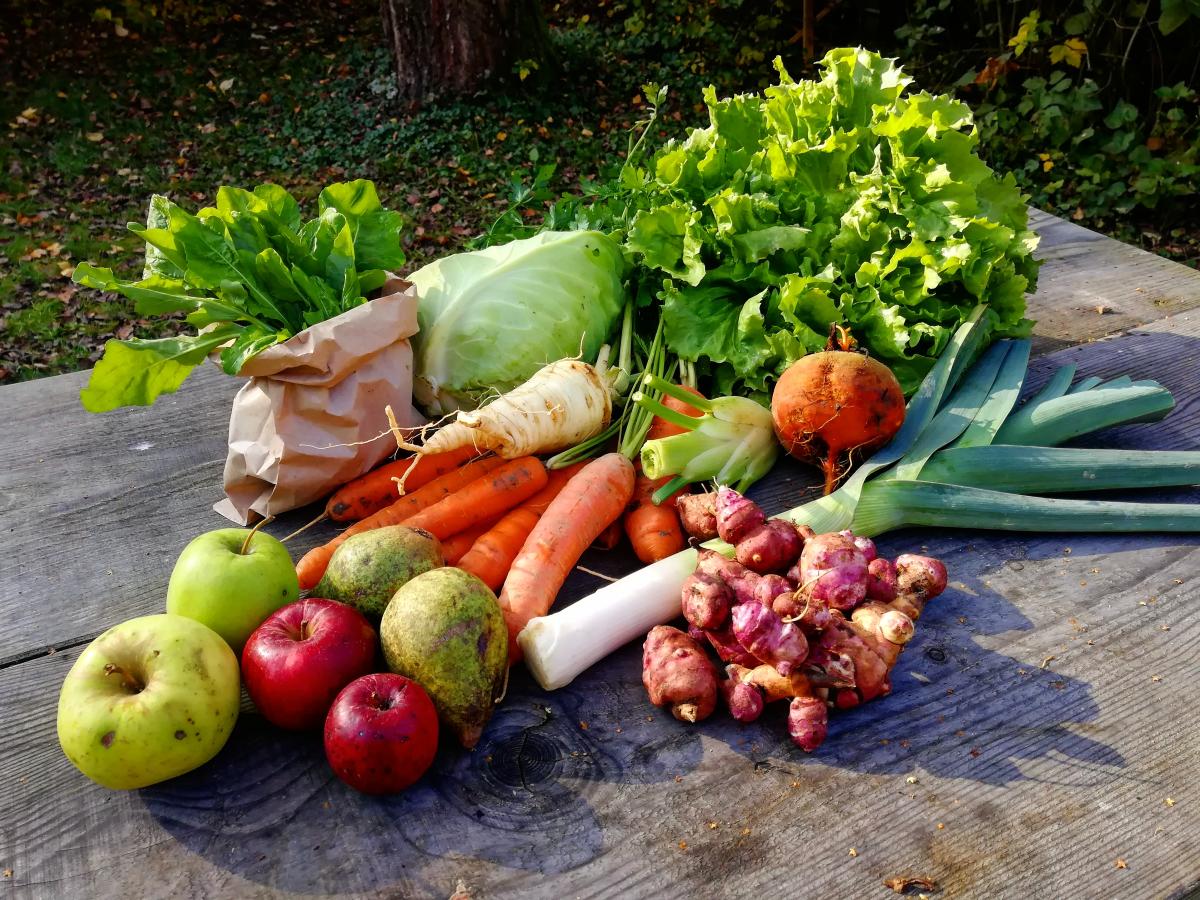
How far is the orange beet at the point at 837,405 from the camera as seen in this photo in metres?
2.09

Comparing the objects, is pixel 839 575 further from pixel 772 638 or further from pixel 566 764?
pixel 566 764

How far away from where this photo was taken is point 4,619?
1862mm

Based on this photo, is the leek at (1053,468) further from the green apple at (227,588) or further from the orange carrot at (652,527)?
the green apple at (227,588)

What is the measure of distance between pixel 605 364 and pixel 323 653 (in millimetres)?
1175

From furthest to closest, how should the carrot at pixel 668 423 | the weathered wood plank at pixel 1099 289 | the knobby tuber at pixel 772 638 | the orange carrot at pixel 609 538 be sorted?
the weathered wood plank at pixel 1099 289 → the carrot at pixel 668 423 → the orange carrot at pixel 609 538 → the knobby tuber at pixel 772 638

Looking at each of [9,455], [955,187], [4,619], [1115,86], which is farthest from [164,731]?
[1115,86]

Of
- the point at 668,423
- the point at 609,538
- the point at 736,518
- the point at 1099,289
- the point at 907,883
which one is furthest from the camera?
the point at 1099,289

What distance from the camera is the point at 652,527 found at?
6.75ft

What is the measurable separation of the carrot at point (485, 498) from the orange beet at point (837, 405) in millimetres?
621

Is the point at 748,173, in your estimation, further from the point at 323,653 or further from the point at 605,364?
the point at 323,653

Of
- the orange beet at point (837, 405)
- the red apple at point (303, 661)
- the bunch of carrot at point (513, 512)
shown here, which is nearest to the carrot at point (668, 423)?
the bunch of carrot at point (513, 512)

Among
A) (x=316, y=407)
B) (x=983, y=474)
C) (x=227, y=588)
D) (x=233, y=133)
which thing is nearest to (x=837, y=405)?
(x=983, y=474)

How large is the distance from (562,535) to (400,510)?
0.42 metres

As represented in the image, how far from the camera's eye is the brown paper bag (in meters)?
2.01
